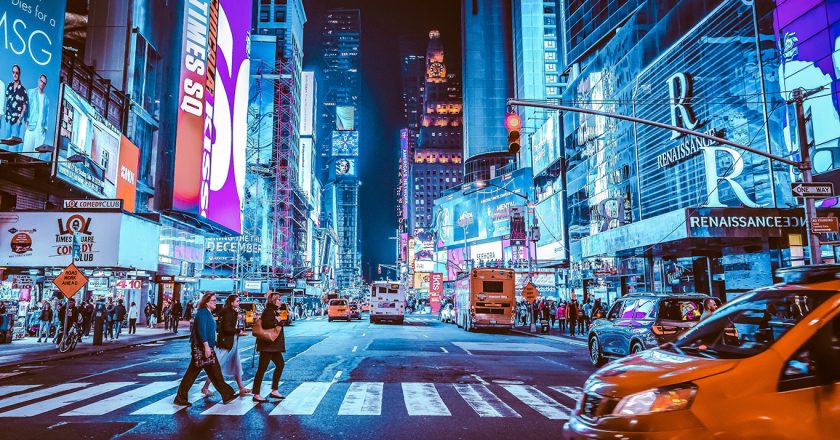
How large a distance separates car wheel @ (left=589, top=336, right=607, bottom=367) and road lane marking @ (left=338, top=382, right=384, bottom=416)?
6.38 metres

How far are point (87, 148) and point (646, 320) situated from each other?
26.6 metres

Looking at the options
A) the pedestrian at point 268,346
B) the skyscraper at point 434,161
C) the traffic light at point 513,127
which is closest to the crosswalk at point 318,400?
the pedestrian at point 268,346

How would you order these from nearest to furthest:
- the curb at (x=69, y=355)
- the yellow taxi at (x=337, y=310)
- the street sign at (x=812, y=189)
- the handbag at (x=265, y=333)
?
the handbag at (x=265, y=333), the street sign at (x=812, y=189), the curb at (x=69, y=355), the yellow taxi at (x=337, y=310)

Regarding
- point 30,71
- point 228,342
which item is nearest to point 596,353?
point 228,342

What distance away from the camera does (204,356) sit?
9312mm

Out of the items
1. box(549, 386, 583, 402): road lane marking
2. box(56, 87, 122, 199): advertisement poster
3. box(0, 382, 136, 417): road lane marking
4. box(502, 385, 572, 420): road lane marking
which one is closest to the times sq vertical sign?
box(56, 87, 122, 199): advertisement poster

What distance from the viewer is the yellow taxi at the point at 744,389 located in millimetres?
3725

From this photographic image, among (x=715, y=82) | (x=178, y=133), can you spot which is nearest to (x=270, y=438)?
(x=715, y=82)

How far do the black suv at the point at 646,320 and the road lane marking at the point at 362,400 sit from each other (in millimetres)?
5754

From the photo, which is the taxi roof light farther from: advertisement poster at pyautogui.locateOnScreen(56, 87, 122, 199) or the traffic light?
advertisement poster at pyautogui.locateOnScreen(56, 87, 122, 199)

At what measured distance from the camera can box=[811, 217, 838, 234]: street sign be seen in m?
13.1

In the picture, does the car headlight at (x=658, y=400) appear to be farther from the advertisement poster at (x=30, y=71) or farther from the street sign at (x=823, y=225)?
the advertisement poster at (x=30, y=71)

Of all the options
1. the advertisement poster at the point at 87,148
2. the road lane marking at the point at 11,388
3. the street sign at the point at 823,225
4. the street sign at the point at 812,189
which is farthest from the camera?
the advertisement poster at the point at 87,148

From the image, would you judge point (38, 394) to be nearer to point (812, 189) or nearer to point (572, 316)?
point (812, 189)
